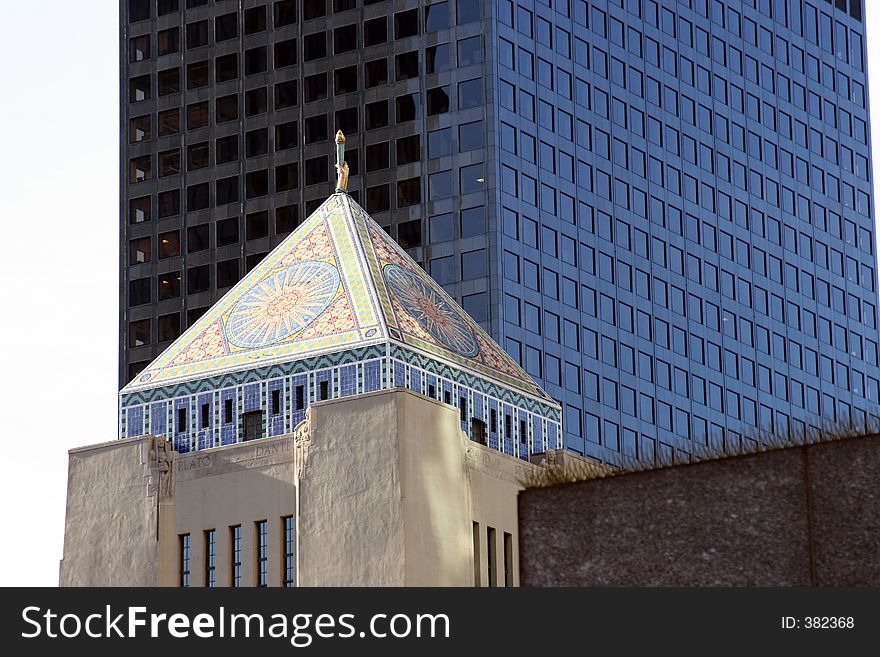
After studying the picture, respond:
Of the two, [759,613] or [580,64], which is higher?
[580,64]

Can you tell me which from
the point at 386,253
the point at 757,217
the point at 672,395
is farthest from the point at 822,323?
the point at 386,253

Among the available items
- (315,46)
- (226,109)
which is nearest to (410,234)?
(315,46)

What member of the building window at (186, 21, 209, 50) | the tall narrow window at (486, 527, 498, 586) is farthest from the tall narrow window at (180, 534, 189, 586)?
the building window at (186, 21, 209, 50)

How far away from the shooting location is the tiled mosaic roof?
189 feet

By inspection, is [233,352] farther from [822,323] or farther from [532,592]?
[822,323]

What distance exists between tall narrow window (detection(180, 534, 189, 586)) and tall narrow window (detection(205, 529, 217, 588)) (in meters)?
0.54

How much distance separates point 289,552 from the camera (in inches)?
2152

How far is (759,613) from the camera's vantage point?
3123cm

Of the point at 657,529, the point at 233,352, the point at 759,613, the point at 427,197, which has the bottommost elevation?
the point at 759,613

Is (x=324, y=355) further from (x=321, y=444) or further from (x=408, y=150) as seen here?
(x=408, y=150)

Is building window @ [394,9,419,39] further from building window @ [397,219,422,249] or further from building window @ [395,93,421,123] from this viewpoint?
building window @ [397,219,422,249]

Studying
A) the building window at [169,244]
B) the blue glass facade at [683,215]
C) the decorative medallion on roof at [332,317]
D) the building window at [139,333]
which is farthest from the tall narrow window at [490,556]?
the building window at [169,244]

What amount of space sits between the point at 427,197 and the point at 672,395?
18375 mm

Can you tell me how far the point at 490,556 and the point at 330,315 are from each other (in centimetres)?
710
